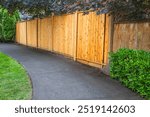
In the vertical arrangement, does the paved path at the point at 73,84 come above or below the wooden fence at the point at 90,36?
below

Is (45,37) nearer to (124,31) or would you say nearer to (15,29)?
(124,31)

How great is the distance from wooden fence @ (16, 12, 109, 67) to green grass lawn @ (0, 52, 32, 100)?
2711 millimetres

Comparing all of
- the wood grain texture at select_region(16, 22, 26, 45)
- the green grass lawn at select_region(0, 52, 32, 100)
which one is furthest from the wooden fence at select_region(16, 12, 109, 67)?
the wood grain texture at select_region(16, 22, 26, 45)

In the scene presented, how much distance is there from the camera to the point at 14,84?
8.16m

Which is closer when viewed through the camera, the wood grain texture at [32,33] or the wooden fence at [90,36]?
the wooden fence at [90,36]

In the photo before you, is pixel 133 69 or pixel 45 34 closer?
pixel 133 69

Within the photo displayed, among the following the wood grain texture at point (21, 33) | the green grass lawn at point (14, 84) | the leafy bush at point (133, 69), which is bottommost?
the green grass lawn at point (14, 84)

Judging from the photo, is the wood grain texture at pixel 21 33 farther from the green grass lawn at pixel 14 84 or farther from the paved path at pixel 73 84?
the green grass lawn at pixel 14 84

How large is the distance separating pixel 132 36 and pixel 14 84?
379 centimetres

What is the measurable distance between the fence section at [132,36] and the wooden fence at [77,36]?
59 centimetres

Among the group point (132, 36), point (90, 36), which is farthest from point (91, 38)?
point (132, 36)

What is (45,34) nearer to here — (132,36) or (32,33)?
(32,33)

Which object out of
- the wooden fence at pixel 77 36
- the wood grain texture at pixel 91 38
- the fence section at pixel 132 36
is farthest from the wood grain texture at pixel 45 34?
the fence section at pixel 132 36

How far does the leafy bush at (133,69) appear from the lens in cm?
675
